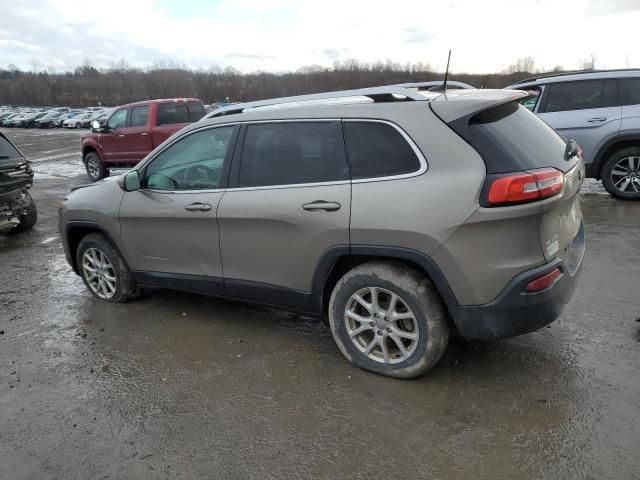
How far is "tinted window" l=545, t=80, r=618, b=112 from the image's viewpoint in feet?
26.0

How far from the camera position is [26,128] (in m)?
49.4

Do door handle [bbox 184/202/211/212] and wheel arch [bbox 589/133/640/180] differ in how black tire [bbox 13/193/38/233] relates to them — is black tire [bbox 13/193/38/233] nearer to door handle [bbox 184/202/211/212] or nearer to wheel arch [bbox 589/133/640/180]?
door handle [bbox 184/202/211/212]

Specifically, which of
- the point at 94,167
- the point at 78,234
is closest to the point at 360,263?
the point at 78,234

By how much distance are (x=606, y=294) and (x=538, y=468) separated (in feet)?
8.20

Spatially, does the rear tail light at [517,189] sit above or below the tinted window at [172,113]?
A: below

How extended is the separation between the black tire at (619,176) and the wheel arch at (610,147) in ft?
0.17

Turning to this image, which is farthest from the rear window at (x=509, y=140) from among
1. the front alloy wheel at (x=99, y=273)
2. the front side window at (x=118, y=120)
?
the front side window at (x=118, y=120)

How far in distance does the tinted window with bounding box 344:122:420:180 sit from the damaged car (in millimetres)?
5925

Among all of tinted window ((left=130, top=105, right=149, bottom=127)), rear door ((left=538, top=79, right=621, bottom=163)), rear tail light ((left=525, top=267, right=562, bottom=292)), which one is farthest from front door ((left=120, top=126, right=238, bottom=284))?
tinted window ((left=130, top=105, right=149, bottom=127))

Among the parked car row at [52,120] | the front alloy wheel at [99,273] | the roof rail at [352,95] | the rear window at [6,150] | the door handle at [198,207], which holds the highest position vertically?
the parked car row at [52,120]

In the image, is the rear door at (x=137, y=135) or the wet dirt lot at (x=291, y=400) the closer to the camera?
the wet dirt lot at (x=291, y=400)

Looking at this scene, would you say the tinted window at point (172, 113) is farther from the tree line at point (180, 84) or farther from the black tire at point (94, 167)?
the tree line at point (180, 84)

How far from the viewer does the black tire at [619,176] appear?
780 cm

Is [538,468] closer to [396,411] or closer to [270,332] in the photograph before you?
[396,411]
